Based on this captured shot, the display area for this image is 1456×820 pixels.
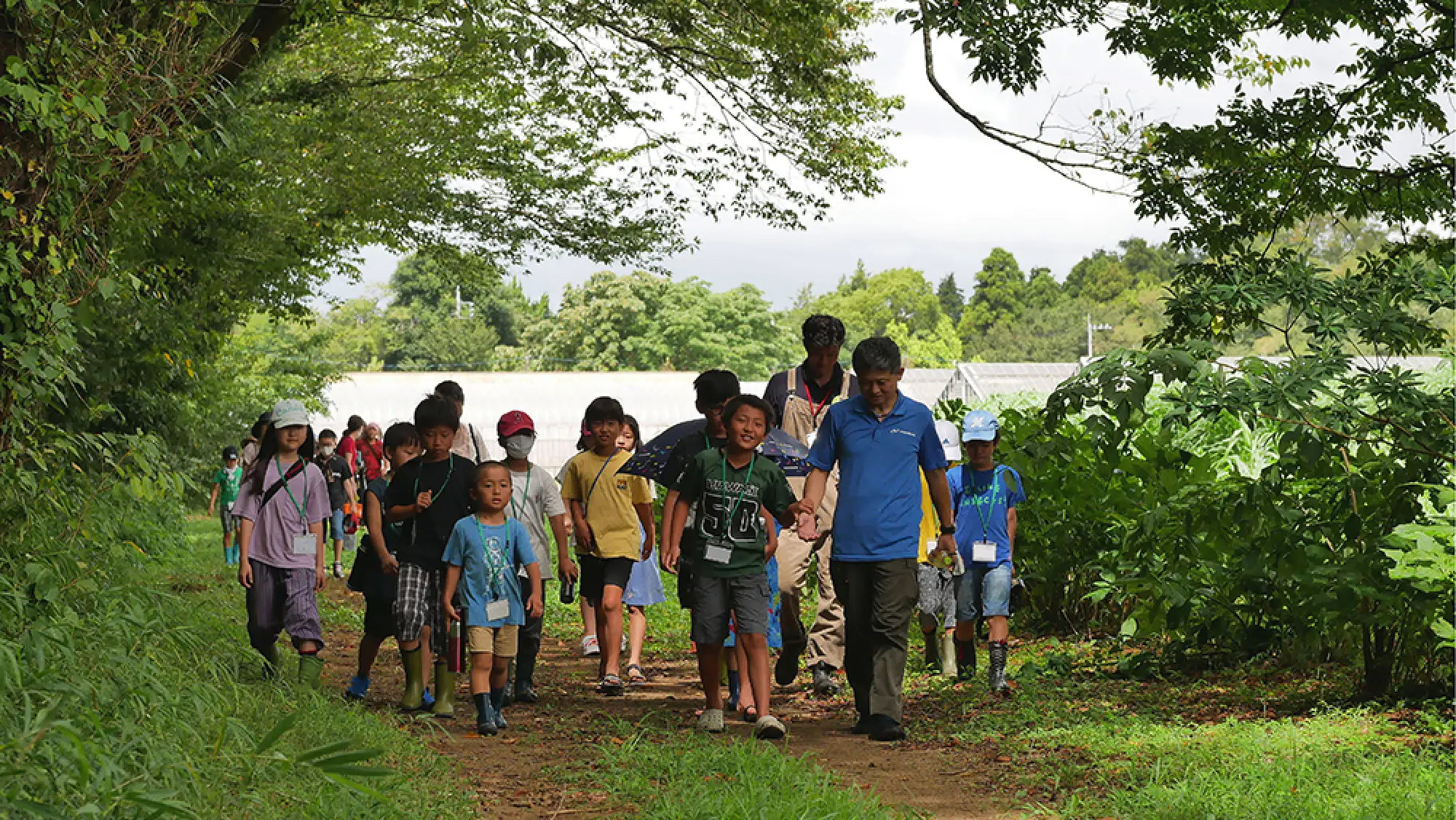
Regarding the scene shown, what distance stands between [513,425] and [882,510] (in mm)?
2388

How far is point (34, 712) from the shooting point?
437cm

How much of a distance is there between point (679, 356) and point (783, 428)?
6969 cm

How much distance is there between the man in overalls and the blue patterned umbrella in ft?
1.11

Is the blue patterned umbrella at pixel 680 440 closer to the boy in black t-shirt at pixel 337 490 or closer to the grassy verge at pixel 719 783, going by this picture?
the grassy verge at pixel 719 783

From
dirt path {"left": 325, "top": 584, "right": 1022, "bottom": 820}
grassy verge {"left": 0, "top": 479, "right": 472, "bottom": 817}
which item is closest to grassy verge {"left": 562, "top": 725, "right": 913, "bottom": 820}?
dirt path {"left": 325, "top": 584, "right": 1022, "bottom": 820}

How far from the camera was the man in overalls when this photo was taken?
327 inches

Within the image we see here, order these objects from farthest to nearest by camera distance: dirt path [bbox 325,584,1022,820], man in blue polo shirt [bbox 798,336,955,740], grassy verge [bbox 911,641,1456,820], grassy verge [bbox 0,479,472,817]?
man in blue polo shirt [bbox 798,336,955,740] < dirt path [bbox 325,584,1022,820] < grassy verge [bbox 911,641,1456,820] < grassy verge [bbox 0,479,472,817]

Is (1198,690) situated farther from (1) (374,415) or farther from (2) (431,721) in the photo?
(1) (374,415)

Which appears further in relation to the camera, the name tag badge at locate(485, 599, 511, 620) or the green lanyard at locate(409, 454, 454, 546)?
the green lanyard at locate(409, 454, 454, 546)

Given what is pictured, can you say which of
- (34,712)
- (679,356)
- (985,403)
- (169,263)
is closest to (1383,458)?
(34,712)

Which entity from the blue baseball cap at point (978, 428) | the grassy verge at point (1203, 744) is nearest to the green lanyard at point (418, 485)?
the grassy verge at point (1203, 744)

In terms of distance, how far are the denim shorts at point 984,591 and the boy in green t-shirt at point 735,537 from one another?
5.50ft

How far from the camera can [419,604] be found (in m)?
7.65

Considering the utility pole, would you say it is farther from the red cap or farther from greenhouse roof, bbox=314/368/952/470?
the red cap
